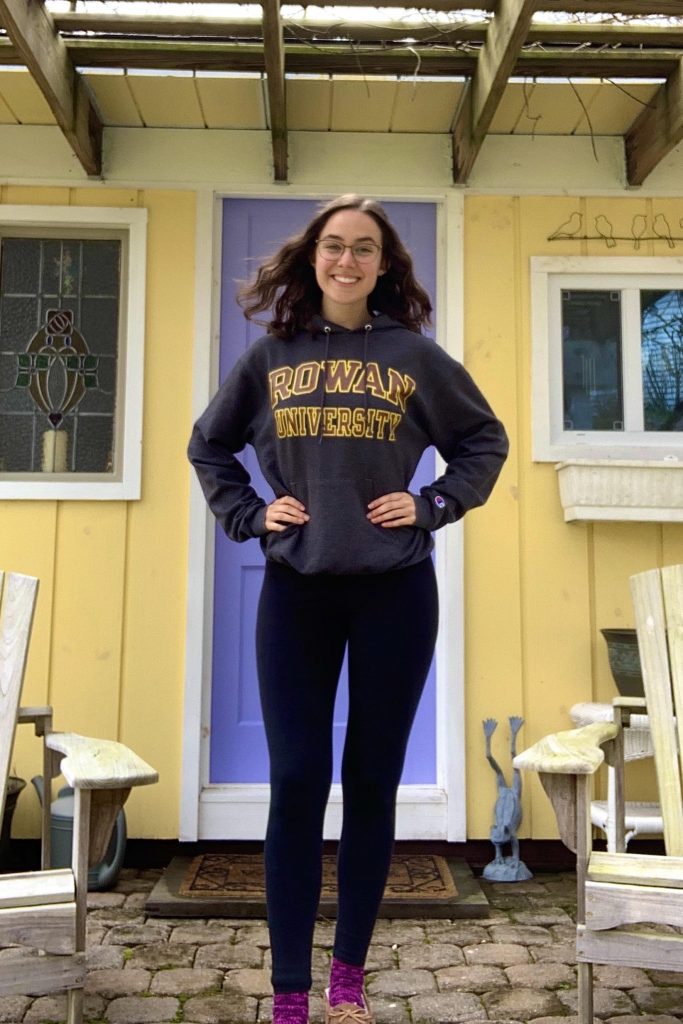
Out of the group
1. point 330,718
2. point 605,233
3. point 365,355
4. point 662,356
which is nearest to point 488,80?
point 605,233

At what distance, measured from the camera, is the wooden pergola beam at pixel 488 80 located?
2.51m

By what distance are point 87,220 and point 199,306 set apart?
0.51 metres

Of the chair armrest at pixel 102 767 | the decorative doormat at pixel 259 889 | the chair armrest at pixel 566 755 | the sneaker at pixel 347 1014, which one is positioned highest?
the chair armrest at pixel 566 755

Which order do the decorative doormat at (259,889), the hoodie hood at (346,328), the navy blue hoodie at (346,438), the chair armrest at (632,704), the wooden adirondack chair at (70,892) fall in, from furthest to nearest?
the decorative doormat at (259,889) < the chair armrest at (632,704) < the hoodie hood at (346,328) < the navy blue hoodie at (346,438) < the wooden adirondack chair at (70,892)

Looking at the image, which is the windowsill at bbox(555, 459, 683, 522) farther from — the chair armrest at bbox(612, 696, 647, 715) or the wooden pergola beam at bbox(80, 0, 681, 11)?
the wooden pergola beam at bbox(80, 0, 681, 11)

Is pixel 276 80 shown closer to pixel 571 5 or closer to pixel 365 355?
pixel 571 5

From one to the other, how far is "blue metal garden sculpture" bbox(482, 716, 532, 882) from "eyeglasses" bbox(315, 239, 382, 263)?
1859mm

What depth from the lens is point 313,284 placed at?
1.96 meters

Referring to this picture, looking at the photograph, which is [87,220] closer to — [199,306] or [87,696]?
[199,306]

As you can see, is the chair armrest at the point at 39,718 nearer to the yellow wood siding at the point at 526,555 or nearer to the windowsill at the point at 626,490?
the yellow wood siding at the point at 526,555

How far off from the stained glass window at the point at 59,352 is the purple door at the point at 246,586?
16.6 inches

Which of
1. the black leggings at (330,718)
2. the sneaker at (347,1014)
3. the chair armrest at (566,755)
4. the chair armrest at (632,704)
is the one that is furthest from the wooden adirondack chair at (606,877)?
the sneaker at (347,1014)

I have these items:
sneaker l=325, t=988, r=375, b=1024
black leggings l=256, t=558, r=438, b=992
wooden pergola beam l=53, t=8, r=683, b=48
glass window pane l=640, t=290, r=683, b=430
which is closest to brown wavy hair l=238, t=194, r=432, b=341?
black leggings l=256, t=558, r=438, b=992

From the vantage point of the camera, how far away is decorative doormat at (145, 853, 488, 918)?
8.78 feet
